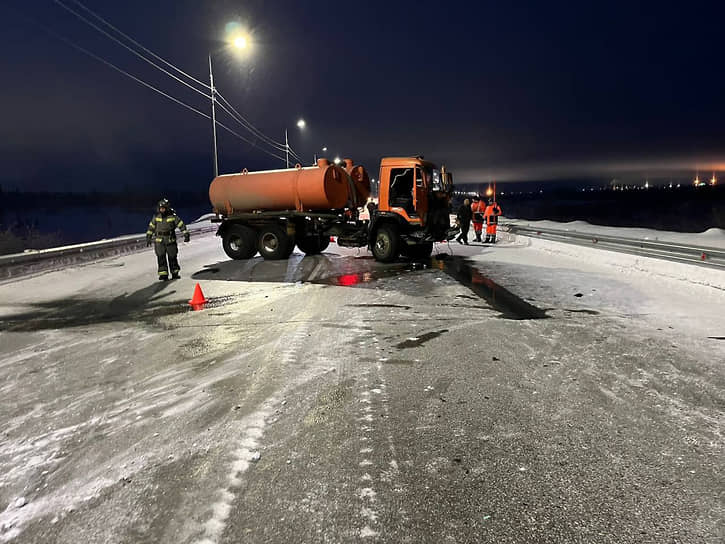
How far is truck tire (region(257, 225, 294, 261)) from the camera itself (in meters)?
12.9

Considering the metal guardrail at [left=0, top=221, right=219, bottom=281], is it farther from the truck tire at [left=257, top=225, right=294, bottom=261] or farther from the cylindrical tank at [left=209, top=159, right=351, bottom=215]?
the truck tire at [left=257, top=225, right=294, bottom=261]

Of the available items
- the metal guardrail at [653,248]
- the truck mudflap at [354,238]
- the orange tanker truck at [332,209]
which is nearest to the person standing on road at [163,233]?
the orange tanker truck at [332,209]

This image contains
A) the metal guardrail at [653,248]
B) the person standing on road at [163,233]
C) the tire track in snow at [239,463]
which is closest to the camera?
the tire track in snow at [239,463]

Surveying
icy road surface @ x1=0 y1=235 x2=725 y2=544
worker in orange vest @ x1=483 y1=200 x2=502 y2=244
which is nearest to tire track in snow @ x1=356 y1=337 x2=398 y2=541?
icy road surface @ x1=0 y1=235 x2=725 y2=544

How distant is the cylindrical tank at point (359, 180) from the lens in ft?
44.8

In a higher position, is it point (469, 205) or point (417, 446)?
point (469, 205)

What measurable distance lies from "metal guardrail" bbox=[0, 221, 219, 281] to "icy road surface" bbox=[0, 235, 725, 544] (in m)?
3.78

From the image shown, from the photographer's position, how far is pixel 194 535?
2311 millimetres

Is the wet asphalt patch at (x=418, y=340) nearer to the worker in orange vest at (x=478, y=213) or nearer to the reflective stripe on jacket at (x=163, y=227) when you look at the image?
the reflective stripe on jacket at (x=163, y=227)

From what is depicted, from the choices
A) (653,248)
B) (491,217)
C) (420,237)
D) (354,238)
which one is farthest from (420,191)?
(491,217)

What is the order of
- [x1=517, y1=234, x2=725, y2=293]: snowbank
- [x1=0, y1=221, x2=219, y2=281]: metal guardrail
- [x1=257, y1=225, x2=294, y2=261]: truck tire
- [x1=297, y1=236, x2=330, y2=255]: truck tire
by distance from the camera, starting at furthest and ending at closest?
1. [x1=297, y1=236, x2=330, y2=255]: truck tire
2. [x1=257, y1=225, x2=294, y2=261]: truck tire
3. [x1=0, y1=221, x2=219, y2=281]: metal guardrail
4. [x1=517, y1=234, x2=725, y2=293]: snowbank

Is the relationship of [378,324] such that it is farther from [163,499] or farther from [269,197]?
[269,197]

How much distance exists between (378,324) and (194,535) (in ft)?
13.5

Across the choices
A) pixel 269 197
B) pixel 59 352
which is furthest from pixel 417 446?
pixel 269 197
